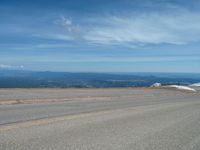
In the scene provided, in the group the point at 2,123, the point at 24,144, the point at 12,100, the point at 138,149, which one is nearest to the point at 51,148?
the point at 24,144

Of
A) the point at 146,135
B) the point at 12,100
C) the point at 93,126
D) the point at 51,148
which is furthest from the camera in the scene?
the point at 12,100

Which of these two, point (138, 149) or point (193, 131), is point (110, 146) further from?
point (193, 131)

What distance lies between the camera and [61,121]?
404 inches

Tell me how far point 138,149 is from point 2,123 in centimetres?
470

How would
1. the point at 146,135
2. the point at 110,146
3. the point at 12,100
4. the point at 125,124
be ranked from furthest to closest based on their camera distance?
the point at 12,100 < the point at 125,124 < the point at 146,135 < the point at 110,146

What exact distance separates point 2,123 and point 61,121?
6.33ft

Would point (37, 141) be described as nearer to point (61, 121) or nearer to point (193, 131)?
point (61, 121)

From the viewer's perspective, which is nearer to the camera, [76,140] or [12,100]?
[76,140]

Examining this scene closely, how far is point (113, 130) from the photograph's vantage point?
891 cm

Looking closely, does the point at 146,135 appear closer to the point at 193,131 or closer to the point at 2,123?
the point at 193,131

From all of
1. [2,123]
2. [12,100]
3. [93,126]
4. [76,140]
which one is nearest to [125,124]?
[93,126]

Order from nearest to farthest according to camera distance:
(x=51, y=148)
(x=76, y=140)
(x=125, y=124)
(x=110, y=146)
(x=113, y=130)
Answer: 1. (x=51, y=148)
2. (x=110, y=146)
3. (x=76, y=140)
4. (x=113, y=130)
5. (x=125, y=124)

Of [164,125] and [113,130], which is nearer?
[113,130]

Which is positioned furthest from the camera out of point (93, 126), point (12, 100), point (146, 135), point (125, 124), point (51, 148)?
point (12, 100)
